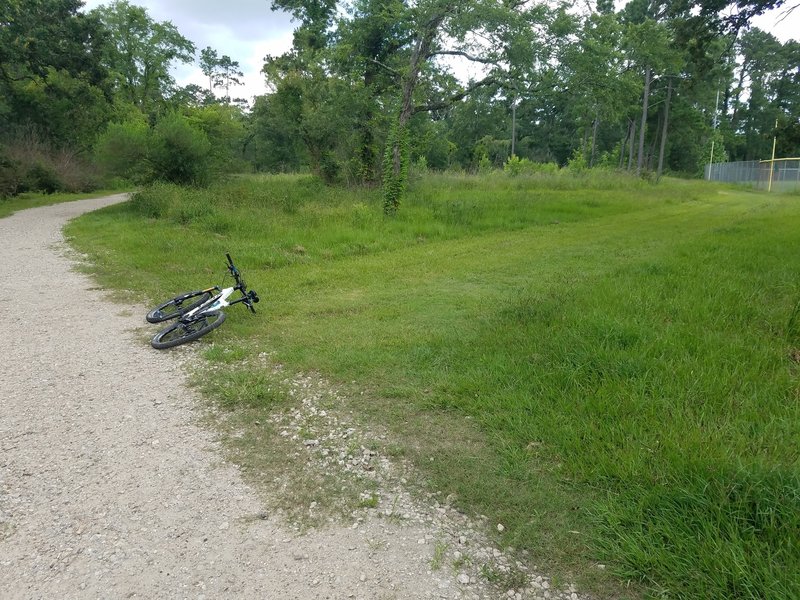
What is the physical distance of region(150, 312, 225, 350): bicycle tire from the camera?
5.58 m

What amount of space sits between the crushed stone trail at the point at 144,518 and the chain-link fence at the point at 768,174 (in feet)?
111

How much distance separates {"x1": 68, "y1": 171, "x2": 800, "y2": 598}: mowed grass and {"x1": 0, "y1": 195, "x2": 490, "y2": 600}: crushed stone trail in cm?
61

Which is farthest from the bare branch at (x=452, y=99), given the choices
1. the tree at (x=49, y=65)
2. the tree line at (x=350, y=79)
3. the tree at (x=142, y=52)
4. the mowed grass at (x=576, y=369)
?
the tree at (x=142, y=52)

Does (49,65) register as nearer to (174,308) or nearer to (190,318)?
(174,308)

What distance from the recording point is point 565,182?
26375 millimetres

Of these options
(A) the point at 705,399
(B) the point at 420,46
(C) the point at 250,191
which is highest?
(B) the point at 420,46

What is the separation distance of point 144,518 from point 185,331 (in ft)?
10.8

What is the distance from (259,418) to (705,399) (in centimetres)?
334

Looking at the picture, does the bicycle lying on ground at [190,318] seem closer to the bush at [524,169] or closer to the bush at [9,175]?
the bush at [9,175]

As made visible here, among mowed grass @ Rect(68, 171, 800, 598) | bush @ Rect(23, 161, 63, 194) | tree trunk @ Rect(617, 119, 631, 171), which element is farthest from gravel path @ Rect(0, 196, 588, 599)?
tree trunk @ Rect(617, 119, 631, 171)

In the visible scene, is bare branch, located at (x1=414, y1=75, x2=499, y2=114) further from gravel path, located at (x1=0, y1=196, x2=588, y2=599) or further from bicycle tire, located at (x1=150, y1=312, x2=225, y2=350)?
gravel path, located at (x1=0, y1=196, x2=588, y2=599)

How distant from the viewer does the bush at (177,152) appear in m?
18.2

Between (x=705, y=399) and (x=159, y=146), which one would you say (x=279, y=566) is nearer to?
(x=705, y=399)

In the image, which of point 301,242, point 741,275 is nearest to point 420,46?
point 301,242
